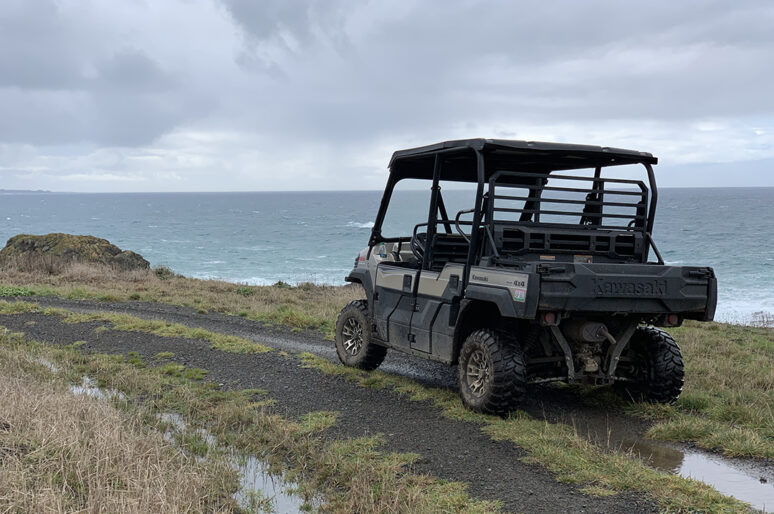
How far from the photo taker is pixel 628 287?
6633 millimetres

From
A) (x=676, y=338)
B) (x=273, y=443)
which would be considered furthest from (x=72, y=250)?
(x=273, y=443)

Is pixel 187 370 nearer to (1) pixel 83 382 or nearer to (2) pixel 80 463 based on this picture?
(1) pixel 83 382

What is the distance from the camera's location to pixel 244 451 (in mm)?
6027

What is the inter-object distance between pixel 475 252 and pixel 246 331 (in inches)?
265

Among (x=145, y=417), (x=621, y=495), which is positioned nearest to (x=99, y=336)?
(x=145, y=417)

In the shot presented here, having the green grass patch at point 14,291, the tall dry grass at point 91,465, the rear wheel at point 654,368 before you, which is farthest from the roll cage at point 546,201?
the green grass patch at point 14,291

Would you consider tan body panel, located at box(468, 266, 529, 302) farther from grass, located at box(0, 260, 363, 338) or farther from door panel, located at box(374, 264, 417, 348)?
grass, located at box(0, 260, 363, 338)

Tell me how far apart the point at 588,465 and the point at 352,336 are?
4627mm

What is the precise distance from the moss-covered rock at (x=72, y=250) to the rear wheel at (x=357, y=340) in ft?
57.3

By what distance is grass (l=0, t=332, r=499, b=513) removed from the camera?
484 cm

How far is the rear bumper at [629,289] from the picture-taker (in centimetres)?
642

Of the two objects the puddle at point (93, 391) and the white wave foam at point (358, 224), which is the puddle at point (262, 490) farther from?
the white wave foam at point (358, 224)

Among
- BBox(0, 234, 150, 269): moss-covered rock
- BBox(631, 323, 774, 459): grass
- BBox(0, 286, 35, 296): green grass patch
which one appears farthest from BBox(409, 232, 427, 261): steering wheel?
BBox(0, 234, 150, 269): moss-covered rock

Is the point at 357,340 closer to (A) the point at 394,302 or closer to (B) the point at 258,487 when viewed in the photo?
(A) the point at 394,302
